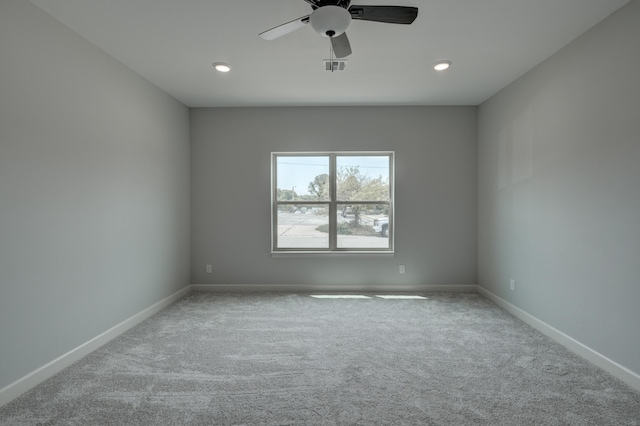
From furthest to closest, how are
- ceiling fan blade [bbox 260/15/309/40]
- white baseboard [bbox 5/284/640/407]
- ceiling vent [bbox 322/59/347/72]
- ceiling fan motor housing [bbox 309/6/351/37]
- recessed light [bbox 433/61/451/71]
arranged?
recessed light [bbox 433/61/451/71] < ceiling vent [bbox 322/59/347/72] < white baseboard [bbox 5/284/640/407] < ceiling fan blade [bbox 260/15/309/40] < ceiling fan motor housing [bbox 309/6/351/37]

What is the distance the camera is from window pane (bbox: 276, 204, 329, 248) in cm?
454

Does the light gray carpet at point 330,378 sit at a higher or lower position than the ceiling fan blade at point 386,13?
lower

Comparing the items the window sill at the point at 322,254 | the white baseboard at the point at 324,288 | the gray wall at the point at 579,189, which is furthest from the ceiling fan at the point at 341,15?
the white baseboard at the point at 324,288

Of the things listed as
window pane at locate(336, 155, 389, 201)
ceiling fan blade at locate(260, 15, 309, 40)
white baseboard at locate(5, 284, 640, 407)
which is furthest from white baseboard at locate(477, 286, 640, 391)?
ceiling fan blade at locate(260, 15, 309, 40)

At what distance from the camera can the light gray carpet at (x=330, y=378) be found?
183cm

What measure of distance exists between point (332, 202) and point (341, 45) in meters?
2.55

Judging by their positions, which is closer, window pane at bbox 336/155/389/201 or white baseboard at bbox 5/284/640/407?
white baseboard at bbox 5/284/640/407

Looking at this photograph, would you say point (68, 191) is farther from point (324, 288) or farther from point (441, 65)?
point (441, 65)

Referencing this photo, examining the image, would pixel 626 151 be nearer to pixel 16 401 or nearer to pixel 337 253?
pixel 337 253

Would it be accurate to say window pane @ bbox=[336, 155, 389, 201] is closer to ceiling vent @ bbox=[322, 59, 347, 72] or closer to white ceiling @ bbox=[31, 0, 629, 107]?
white ceiling @ bbox=[31, 0, 629, 107]

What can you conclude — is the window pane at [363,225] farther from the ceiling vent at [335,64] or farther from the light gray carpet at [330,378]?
the ceiling vent at [335,64]

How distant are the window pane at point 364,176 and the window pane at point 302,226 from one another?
465 mm

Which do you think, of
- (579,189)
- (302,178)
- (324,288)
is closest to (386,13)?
(579,189)

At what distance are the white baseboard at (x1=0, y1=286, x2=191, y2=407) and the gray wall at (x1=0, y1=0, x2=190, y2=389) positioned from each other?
5 cm
